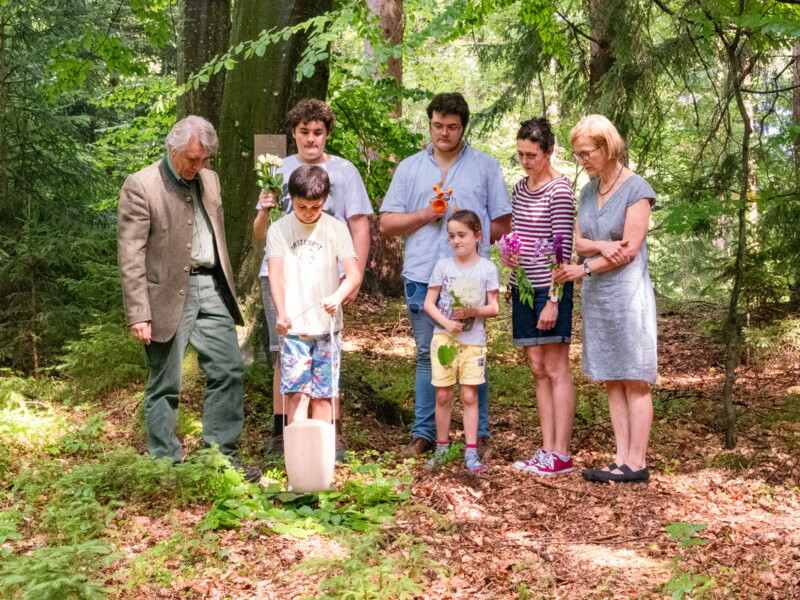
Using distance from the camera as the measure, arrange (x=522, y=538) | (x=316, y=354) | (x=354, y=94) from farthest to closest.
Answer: (x=354, y=94), (x=316, y=354), (x=522, y=538)

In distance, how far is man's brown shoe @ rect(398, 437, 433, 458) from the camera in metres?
5.36

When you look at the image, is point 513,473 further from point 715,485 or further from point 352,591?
point 352,591

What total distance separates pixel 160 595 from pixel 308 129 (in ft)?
9.21

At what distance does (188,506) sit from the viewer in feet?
14.5

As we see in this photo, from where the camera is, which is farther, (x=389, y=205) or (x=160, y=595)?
(x=389, y=205)

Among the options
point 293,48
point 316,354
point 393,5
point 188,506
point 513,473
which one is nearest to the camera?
point 188,506

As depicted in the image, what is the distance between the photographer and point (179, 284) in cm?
465

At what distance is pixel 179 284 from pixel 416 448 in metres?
1.90

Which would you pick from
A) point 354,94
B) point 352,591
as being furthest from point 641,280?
point 354,94

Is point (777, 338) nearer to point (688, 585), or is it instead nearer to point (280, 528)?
point (688, 585)

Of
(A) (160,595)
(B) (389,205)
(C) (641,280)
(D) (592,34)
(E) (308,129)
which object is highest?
(D) (592,34)

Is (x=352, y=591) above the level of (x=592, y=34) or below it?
below

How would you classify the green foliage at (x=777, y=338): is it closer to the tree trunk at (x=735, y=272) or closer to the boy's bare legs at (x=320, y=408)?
the tree trunk at (x=735, y=272)

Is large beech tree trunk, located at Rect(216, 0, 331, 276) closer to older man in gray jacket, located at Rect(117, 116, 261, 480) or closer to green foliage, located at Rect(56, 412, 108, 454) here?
older man in gray jacket, located at Rect(117, 116, 261, 480)
